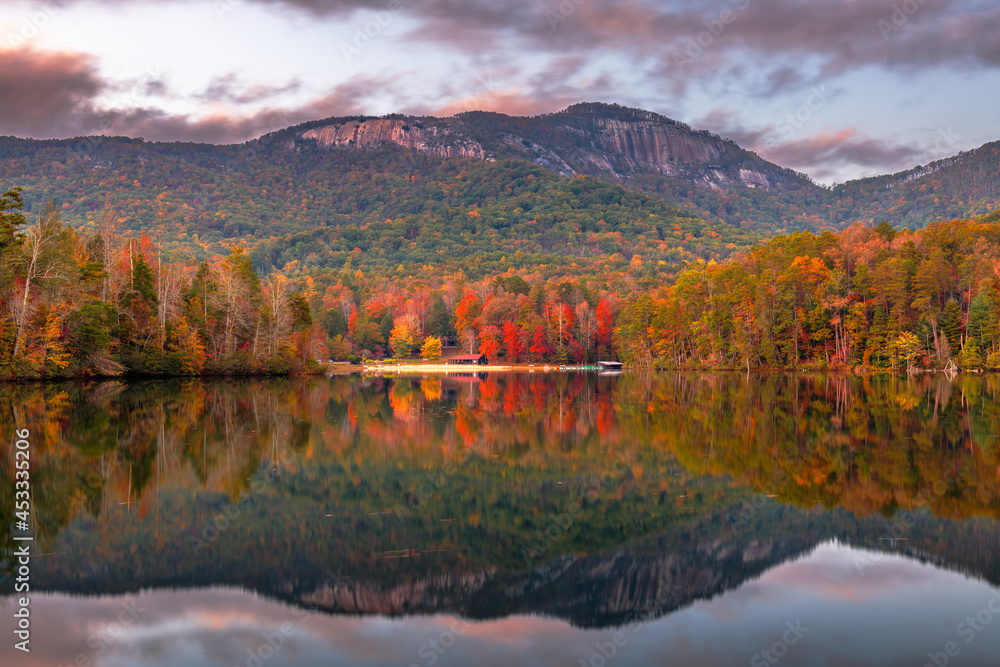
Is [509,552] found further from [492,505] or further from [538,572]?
[492,505]

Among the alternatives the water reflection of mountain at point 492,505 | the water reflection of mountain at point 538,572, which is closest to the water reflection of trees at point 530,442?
the water reflection of mountain at point 492,505

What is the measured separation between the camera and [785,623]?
7.34m

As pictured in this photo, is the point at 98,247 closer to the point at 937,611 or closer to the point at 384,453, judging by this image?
the point at 384,453

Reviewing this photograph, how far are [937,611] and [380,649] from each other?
598cm

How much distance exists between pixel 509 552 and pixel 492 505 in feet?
8.27

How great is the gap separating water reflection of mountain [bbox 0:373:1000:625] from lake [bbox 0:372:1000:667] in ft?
0.18

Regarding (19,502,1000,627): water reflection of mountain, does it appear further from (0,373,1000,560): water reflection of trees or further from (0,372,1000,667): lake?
(0,373,1000,560): water reflection of trees

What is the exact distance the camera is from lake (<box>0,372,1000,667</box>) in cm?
686

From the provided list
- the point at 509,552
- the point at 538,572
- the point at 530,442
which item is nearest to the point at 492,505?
the point at 509,552

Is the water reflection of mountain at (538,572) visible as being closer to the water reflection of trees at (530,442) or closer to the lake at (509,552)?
the lake at (509,552)

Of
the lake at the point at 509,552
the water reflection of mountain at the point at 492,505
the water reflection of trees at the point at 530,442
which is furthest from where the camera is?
the water reflection of trees at the point at 530,442

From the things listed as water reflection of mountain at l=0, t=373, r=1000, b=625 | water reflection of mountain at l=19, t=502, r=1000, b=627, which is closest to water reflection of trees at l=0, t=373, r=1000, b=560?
water reflection of mountain at l=0, t=373, r=1000, b=625

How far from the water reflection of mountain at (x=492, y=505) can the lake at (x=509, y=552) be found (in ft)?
0.18

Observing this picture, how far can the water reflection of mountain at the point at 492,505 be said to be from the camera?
8.41m
